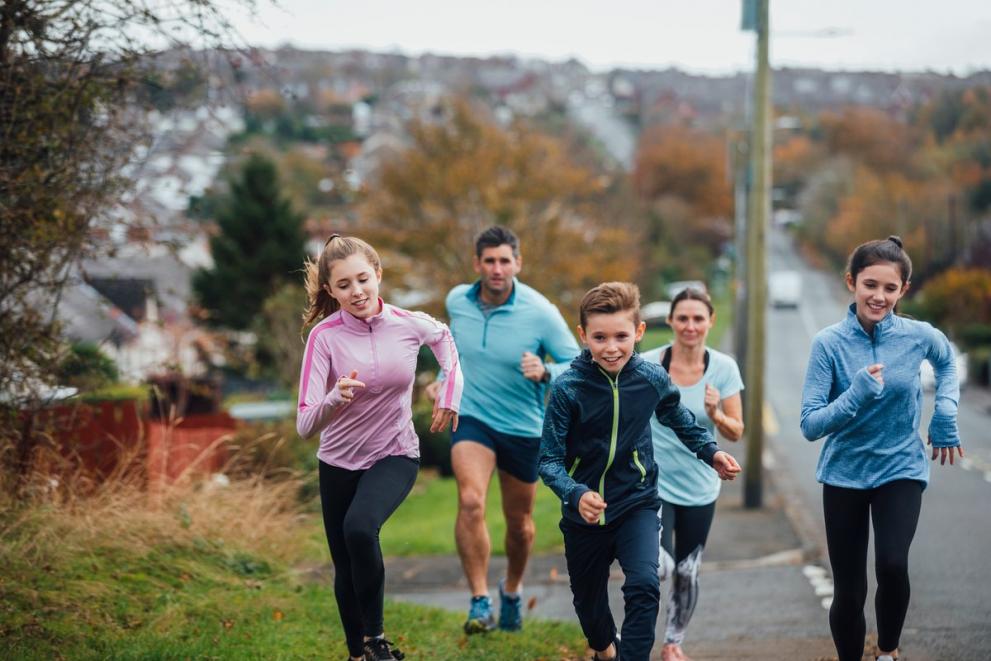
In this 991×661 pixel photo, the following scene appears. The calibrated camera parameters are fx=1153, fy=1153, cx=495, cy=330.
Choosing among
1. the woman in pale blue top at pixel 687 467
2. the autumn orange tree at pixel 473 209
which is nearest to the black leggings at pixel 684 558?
the woman in pale blue top at pixel 687 467

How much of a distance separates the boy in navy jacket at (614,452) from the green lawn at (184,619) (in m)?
1.44

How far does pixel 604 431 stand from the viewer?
4.93 m

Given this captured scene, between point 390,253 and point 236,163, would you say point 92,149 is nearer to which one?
point 390,253

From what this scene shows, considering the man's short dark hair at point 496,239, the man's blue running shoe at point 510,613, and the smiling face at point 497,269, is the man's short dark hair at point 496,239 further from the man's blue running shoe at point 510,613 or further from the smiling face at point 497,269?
the man's blue running shoe at point 510,613

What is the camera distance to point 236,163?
147 ft

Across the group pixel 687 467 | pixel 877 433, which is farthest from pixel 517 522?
pixel 877 433

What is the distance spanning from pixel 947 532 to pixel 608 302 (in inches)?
368

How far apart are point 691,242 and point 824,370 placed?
8348 centimetres

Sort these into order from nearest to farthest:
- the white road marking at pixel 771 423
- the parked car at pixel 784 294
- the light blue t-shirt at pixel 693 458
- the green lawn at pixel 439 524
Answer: the light blue t-shirt at pixel 693 458 < the green lawn at pixel 439 524 < the white road marking at pixel 771 423 < the parked car at pixel 784 294

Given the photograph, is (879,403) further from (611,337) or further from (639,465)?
(611,337)

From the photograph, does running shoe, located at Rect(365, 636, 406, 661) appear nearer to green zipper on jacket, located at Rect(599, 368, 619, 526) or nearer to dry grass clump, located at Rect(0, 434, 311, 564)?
green zipper on jacket, located at Rect(599, 368, 619, 526)

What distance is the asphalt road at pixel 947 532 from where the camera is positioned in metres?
7.10

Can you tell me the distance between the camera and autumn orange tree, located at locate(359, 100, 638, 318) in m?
35.3

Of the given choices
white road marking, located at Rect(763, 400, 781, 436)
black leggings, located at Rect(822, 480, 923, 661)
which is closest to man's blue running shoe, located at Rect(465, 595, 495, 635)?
black leggings, located at Rect(822, 480, 923, 661)
